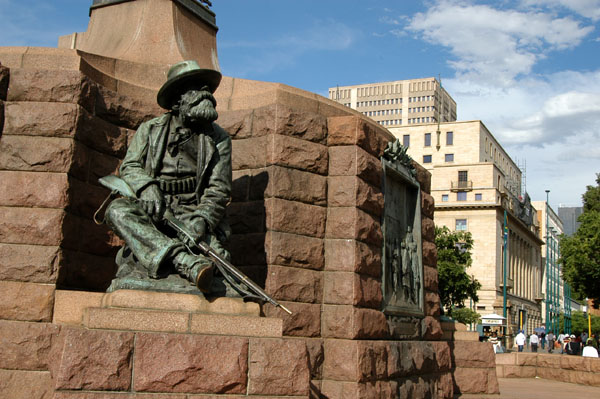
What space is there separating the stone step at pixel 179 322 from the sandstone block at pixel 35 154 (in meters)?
2.47

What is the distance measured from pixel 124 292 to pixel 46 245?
1906 mm

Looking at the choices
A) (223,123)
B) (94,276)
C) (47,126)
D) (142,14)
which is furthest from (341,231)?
(142,14)

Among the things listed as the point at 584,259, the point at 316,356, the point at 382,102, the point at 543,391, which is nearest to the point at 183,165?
the point at 316,356

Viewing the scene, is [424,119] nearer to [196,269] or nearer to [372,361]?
[372,361]

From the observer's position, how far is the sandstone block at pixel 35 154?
7.66 metres

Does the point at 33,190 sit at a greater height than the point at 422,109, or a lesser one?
lesser

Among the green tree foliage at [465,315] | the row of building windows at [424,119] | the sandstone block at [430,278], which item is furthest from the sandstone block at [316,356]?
the row of building windows at [424,119]

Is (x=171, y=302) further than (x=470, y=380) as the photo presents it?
No

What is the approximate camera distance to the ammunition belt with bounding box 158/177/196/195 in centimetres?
727

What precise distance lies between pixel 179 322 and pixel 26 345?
6.95ft

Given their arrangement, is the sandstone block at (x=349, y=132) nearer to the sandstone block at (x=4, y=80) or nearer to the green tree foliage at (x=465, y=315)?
the sandstone block at (x=4, y=80)

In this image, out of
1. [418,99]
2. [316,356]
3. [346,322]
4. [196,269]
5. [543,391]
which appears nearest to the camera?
[196,269]

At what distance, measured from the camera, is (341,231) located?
898 centimetres

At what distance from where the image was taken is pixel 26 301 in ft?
23.7
